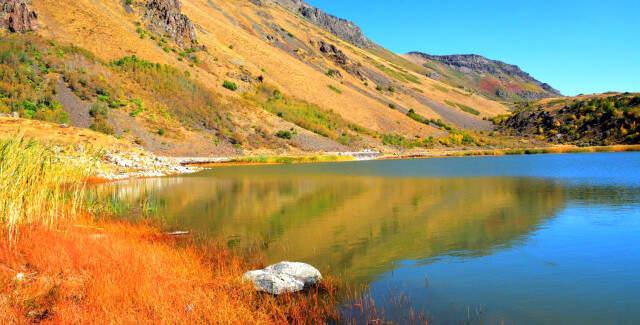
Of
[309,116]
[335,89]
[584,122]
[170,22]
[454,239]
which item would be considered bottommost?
[454,239]

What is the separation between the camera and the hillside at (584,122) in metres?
96.6

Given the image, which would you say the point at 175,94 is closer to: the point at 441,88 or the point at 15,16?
the point at 15,16

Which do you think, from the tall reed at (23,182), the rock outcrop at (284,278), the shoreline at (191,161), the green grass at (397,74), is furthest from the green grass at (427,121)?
the rock outcrop at (284,278)

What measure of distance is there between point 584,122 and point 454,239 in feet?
364

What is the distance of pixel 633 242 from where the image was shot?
43.5ft

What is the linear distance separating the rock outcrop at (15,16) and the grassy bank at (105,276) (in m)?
64.5

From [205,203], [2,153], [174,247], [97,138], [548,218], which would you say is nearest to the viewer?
[2,153]

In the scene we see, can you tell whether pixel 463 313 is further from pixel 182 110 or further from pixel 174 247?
pixel 182 110

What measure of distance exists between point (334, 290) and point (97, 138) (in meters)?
39.4

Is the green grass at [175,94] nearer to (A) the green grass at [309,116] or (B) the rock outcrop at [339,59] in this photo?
(A) the green grass at [309,116]

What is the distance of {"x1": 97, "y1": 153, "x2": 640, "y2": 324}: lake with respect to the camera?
8641 mm

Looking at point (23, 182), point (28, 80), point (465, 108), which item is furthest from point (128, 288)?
point (465, 108)

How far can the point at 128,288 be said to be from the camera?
8031mm

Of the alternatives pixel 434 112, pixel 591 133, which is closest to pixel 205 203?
pixel 591 133
